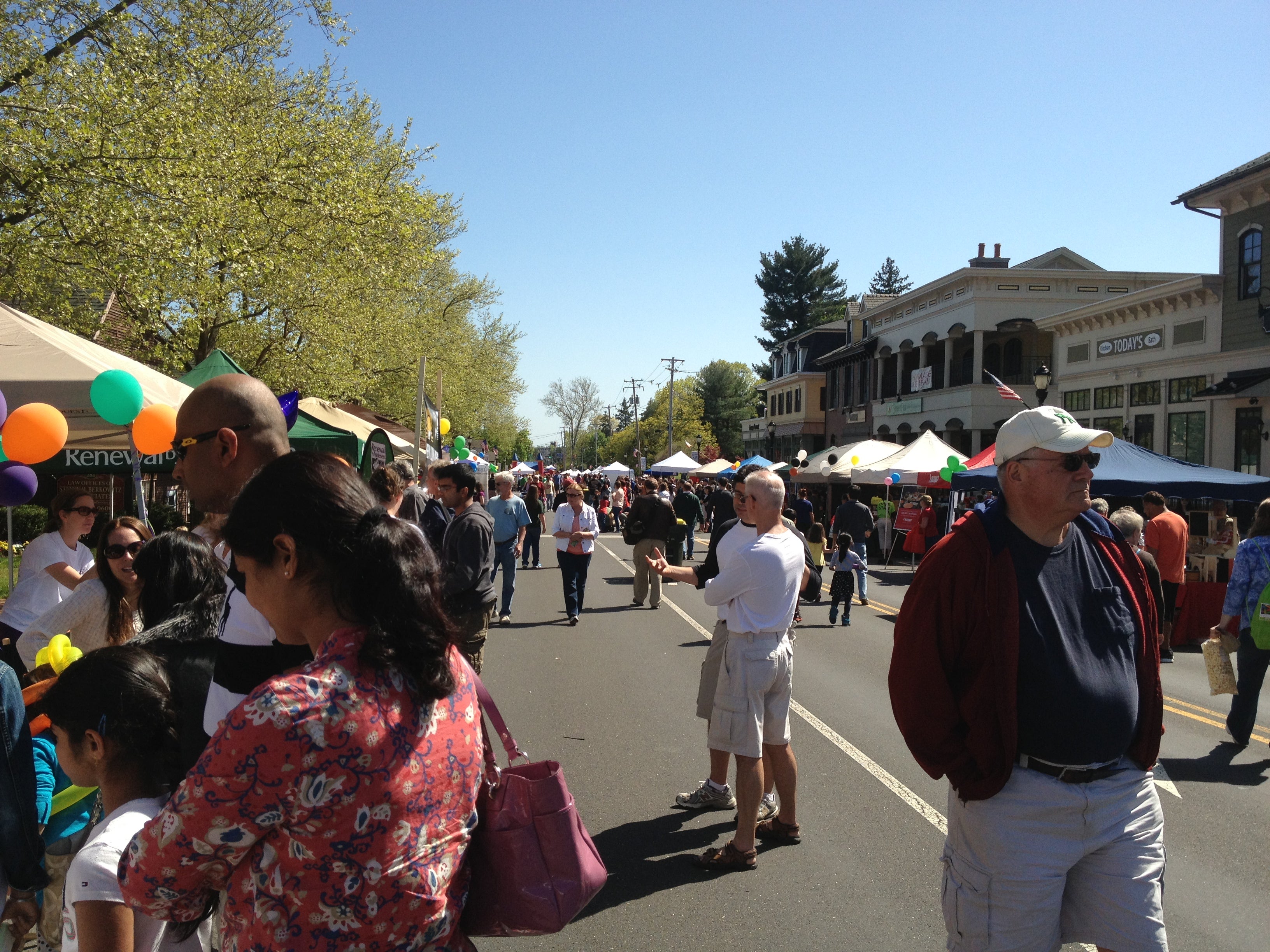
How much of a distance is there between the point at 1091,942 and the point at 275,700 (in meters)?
2.36

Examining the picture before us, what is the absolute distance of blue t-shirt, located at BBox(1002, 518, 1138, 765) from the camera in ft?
8.38

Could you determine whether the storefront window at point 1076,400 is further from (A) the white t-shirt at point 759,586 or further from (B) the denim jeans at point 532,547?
(A) the white t-shirt at point 759,586

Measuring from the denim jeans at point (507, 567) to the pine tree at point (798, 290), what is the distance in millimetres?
68371

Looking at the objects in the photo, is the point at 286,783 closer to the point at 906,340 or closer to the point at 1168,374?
the point at 1168,374

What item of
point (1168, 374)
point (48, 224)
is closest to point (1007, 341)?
point (1168, 374)

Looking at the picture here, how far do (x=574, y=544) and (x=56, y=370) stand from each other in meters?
7.47

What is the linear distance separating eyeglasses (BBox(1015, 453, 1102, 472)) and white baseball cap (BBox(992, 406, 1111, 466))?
0.06ft

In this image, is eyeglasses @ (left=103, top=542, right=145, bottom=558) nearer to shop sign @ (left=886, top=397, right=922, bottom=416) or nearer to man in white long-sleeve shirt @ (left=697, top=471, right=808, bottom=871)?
man in white long-sleeve shirt @ (left=697, top=471, right=808, bottom=871)

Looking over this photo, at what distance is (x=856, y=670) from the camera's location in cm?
975

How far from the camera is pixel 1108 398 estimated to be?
91.9 feet

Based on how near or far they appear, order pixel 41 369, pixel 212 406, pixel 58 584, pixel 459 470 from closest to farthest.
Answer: pixel 212 406 → pixel 41 369 → pixel 58 584 → pixel 459 470

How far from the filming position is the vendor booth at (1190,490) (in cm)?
1249

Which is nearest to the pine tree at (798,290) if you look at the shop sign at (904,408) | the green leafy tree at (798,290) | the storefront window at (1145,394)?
the green leafy tree at (798,290)

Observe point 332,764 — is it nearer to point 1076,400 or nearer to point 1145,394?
point 1145,394
